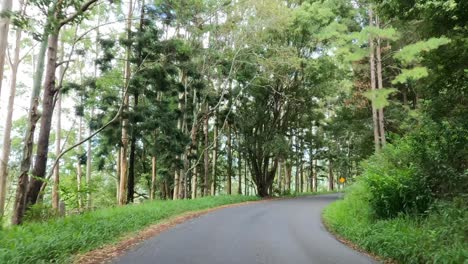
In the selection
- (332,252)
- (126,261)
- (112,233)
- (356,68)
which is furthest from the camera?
(356,68)

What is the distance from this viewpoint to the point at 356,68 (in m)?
23.5

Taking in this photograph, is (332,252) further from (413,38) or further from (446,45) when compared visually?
(413,38)

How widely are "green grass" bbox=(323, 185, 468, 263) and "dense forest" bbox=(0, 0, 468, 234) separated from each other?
91 centimetres

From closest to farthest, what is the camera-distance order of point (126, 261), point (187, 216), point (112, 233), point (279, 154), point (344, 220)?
point (126, 261) → point (112, 233) → point (344, 220) → point (187, 216) → point (279, 154)

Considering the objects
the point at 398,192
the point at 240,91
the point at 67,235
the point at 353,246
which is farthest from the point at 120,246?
the point at 240,91

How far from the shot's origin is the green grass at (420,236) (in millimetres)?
6262

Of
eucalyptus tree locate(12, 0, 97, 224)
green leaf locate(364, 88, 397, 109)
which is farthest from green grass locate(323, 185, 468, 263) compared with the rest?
eucalyptus tree locate(12, 0, 97, 224)

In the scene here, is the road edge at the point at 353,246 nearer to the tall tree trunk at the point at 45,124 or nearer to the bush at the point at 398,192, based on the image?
the bush at the point at 398,192

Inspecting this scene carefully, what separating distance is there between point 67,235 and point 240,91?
65.9 feet

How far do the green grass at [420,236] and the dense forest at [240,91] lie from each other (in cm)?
91

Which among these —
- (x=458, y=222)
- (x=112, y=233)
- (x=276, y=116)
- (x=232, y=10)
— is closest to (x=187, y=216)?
(x=112, y=233)

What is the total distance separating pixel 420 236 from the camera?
7176mm

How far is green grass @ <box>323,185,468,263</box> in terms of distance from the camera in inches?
247

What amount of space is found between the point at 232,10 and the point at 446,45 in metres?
16.3
